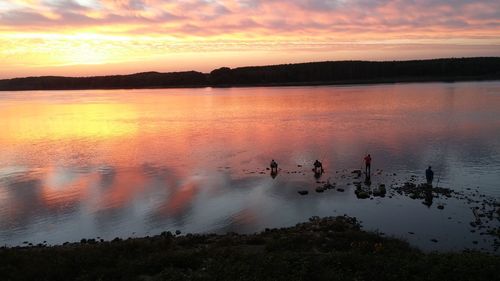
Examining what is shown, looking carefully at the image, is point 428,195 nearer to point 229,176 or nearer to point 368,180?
point 368,180

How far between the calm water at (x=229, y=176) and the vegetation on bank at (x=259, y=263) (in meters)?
5.93

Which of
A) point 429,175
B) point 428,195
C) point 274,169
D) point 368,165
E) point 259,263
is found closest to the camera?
point 259,263

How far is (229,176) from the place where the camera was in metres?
37.9

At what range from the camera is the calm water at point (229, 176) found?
84.4 ft

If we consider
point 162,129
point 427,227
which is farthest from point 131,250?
point 162,129

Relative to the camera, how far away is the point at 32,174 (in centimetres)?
4069

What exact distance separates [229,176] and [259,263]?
23.6 m

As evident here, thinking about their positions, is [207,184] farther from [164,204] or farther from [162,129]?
[162,129]

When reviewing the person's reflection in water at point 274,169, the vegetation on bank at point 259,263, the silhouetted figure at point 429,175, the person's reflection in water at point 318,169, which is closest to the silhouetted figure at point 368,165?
the person's reflection in water at point 318,169

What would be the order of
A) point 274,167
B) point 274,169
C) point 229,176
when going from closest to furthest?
1. point 229,176
2. point 274,167
3. point 274,169

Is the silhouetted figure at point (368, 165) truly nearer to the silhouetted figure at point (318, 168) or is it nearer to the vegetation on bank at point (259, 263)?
the silhouetted figure at point (318, 168)

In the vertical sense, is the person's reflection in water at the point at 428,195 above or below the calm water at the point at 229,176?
above

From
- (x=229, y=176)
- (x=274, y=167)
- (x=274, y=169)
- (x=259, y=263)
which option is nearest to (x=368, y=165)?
(x=274, y=167)

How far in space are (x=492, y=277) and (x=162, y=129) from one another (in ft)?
216
